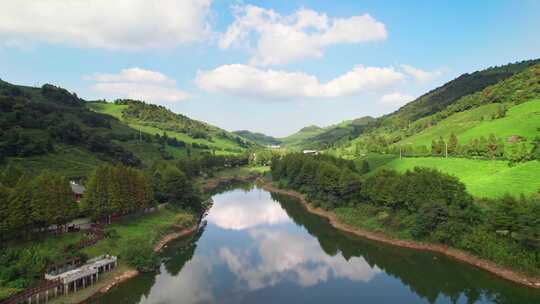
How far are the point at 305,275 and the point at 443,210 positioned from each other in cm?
2387

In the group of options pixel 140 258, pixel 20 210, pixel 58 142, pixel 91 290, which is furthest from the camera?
pixel 58 142

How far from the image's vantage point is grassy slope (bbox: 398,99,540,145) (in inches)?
4368

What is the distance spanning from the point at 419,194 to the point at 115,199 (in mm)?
52070

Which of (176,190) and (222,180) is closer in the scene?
(176,190)

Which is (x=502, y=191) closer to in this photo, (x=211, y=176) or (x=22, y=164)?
(x=22, y=164)

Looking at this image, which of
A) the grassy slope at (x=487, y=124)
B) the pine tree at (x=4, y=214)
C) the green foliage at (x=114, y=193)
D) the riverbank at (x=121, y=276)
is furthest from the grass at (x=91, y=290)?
the grassy slope at (x=487, y=124)

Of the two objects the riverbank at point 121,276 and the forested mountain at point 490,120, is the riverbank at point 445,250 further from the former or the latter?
the forested mountain at point 490,120

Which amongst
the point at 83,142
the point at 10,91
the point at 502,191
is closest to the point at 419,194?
the point at 502,191

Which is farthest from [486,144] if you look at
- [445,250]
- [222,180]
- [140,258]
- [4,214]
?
[222,180]

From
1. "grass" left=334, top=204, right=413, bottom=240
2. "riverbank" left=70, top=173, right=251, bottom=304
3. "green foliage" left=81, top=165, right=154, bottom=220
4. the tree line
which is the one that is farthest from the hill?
"green foliage" left=81, top=165, right=154, bottom=220

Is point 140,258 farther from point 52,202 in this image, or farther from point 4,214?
point 4,214

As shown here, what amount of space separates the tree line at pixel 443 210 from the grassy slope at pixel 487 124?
61304 millimetres

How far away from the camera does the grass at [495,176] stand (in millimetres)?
61656

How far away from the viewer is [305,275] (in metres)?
51.8
